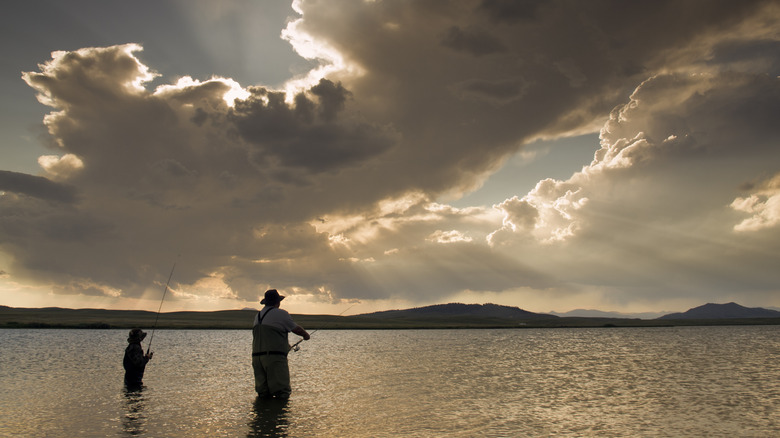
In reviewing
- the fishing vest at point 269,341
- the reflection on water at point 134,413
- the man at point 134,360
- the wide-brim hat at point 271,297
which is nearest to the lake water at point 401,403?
the reflection on water at point 134,413

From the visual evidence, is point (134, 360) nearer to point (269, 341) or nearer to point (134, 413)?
point (134, 413)

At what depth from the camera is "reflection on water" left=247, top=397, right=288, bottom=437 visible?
1176 cm

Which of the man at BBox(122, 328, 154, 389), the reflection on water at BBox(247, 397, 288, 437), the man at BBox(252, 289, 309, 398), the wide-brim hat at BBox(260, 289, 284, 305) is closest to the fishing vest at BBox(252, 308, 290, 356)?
the man at BBox(252, 289, 309, 398)

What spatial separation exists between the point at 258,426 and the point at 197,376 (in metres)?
13.2

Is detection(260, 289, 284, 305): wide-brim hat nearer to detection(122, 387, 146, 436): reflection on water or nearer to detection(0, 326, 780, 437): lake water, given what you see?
detection(0, 326, 780, 437): lake water

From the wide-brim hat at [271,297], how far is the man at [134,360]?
5700 millimetres

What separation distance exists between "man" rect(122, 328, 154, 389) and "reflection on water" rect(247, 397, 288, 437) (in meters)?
5.43

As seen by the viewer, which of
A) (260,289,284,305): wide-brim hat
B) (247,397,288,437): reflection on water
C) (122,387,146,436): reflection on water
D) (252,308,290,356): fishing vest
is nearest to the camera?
(247,397,288,437): reflection on water

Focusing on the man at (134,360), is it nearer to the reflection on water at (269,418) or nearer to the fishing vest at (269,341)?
the reflection on water at (269,418)

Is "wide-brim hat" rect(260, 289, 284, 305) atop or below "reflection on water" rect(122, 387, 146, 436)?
atop

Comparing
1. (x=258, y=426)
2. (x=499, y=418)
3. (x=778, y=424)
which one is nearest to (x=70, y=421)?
(x=258, y=426)

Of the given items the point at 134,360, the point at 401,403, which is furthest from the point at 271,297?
the point at 134,360

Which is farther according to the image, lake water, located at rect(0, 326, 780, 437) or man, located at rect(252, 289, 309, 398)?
man, located at rect(252, 289, 309, 398)

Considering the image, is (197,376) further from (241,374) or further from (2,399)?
(2,399)
